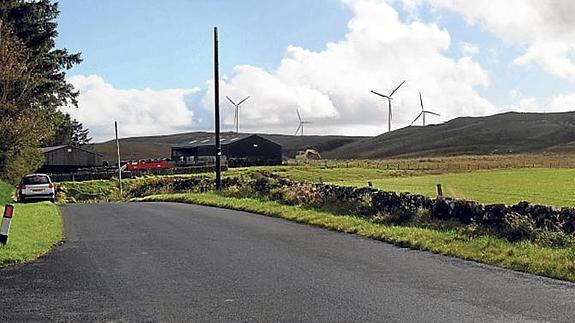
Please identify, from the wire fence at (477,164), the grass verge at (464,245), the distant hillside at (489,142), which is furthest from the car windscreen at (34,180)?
the distant hillside at (489,142)

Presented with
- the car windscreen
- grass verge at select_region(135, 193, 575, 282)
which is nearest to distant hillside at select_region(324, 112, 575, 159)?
the car windscreen

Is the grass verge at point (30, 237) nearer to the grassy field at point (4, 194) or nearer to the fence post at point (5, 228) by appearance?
the fence post at point (5, 228)

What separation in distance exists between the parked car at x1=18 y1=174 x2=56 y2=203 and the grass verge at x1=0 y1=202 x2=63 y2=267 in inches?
497

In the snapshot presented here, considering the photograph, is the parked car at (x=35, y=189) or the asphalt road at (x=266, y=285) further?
the parked car at (x=35, y=189)

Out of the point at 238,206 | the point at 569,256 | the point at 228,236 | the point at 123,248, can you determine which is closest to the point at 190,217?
the point at 238,206

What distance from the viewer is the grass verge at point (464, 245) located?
12.3 meters

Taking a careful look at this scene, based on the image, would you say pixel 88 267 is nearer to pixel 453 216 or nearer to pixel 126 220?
pixel 453 216

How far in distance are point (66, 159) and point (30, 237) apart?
67000 mm

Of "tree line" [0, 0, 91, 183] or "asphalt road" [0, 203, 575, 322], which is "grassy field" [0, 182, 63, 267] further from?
"tree line" [0, 0, 91, 183]

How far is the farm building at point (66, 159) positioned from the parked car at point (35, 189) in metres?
40.8

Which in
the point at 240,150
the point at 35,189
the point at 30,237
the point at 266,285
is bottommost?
the point at 266,285

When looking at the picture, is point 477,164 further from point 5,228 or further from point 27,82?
point 5,228

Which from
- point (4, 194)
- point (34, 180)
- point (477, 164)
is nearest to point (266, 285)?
point (4, 194)

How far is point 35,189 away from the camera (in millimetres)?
37562
